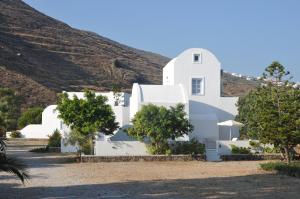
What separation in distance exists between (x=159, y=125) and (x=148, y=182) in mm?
9857

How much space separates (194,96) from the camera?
35.3 metres

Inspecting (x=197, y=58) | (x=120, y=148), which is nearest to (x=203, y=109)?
(x=197, y=58)

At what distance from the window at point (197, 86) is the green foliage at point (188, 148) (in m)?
7.03

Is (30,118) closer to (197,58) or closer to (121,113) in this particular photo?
(121,113)

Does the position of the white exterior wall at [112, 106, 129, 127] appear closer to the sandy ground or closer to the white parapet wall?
the white parapet wall

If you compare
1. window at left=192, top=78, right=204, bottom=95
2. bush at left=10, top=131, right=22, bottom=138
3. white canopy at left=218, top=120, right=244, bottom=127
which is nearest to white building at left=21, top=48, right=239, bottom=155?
window at left=192, top=78, right=204, bottom=95

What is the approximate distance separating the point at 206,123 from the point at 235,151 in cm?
422

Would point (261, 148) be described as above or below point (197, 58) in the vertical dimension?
below

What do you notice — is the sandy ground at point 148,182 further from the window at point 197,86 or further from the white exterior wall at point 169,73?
the white exterior wall at point 169,73

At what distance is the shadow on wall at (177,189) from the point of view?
14.3 meters

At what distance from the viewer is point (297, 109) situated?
22.1 meters

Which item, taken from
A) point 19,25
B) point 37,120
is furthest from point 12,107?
point 19,25

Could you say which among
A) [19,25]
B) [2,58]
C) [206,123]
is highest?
[19,25]

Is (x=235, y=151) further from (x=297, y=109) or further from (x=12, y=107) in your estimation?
(x=12, y=107)
